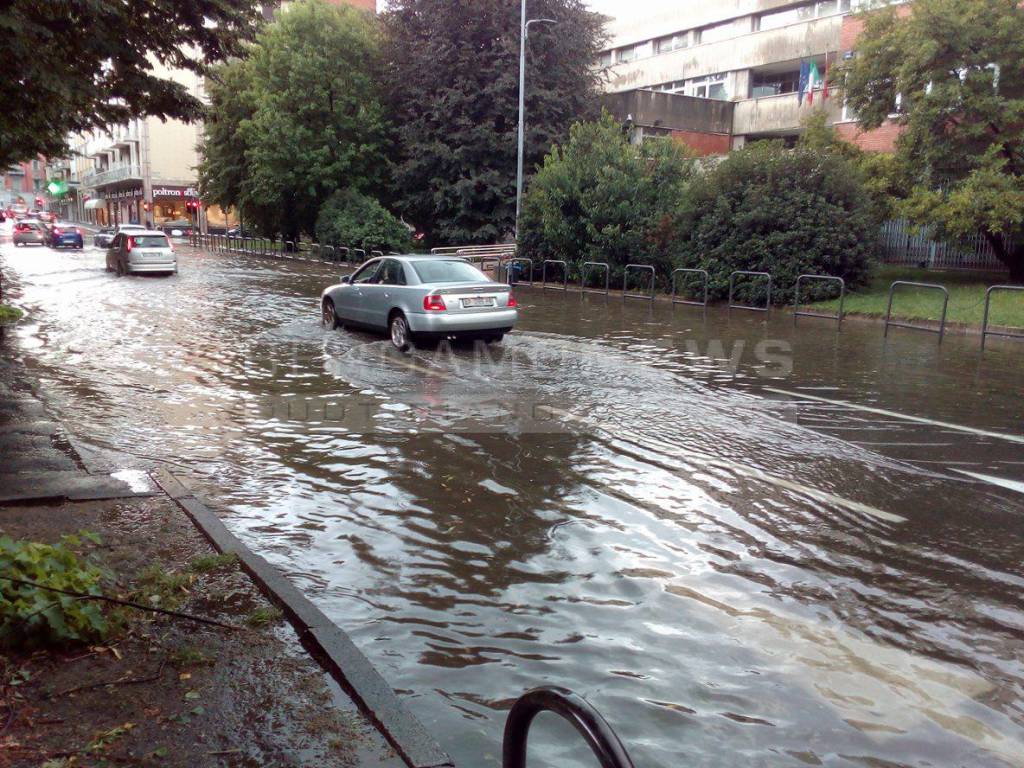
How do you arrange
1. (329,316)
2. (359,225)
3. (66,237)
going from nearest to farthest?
(329,316) → (359,225) → (66,237)

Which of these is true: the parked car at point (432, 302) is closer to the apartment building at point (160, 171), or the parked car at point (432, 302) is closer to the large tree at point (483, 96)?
the large tree at point (483, 96)

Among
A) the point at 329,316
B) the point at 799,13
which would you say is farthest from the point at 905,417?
the point at 799,13

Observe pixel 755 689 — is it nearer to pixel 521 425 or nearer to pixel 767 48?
pixel 521 425

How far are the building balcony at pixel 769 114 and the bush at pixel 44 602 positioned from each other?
4266 centimetres

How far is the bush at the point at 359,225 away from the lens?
39219 mm

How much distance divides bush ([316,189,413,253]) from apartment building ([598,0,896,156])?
36.8 feet

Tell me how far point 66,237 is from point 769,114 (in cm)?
3949

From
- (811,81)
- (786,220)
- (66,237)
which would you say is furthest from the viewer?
(66,237)

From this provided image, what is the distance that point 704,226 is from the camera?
2359 cm

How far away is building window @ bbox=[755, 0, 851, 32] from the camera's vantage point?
141ft

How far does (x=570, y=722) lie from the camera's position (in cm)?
223

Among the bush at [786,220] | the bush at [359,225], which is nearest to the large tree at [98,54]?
the bush at [786,220]

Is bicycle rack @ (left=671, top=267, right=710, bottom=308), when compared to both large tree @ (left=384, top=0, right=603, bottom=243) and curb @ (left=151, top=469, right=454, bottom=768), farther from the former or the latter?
curb @ (left=151, top=469, right=454, bottom=768)

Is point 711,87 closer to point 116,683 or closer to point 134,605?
point 134,605
